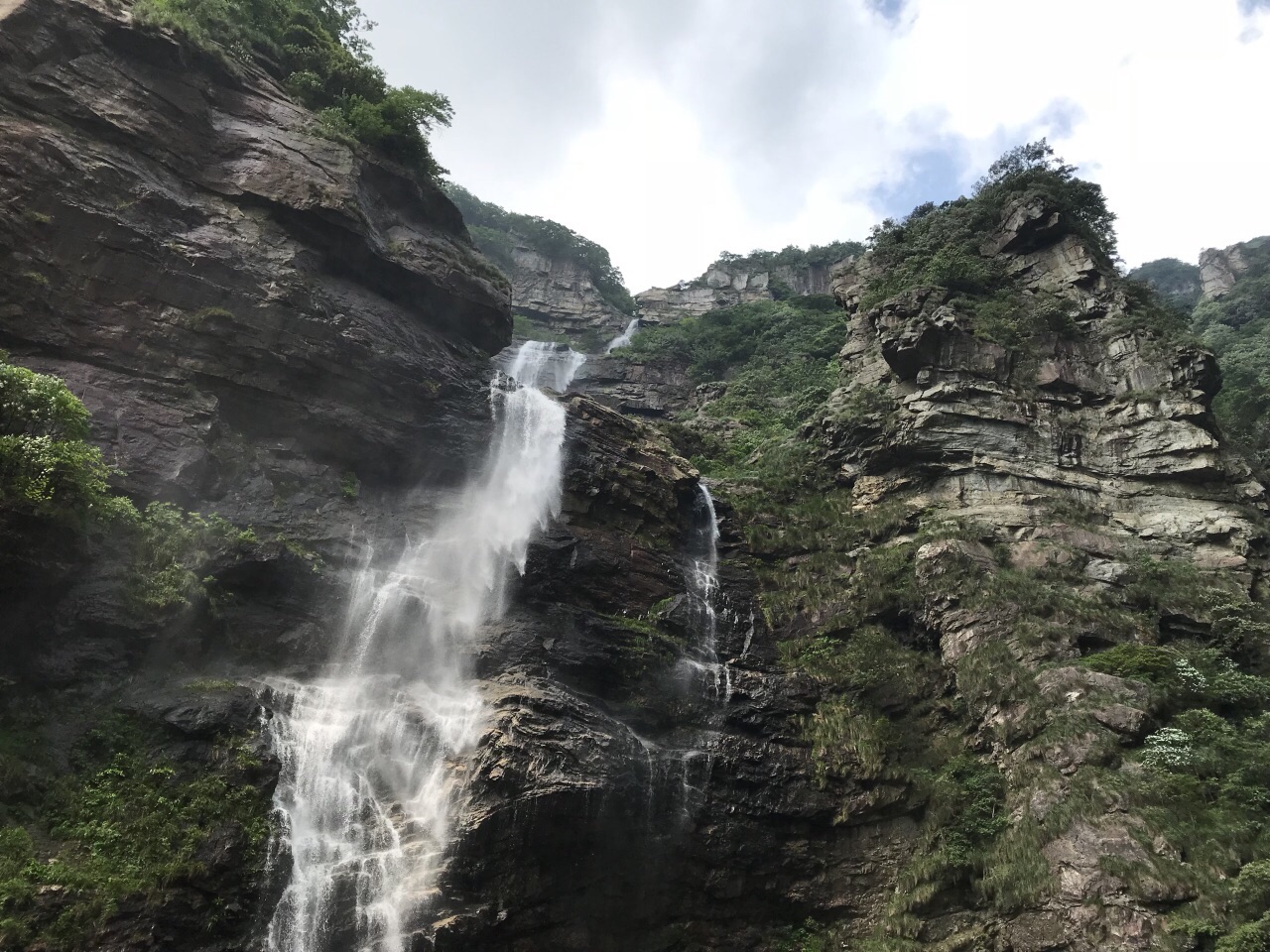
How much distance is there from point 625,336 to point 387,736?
48.8m

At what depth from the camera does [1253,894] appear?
11.6m

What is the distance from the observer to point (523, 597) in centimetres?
1953

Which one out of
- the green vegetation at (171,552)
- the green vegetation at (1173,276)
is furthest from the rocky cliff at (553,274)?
the green vegetation at (1173,276)

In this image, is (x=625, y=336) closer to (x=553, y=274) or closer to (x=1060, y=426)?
(x=553, y=274)

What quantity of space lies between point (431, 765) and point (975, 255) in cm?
2849

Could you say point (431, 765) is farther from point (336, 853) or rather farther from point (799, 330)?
point (799, 330)

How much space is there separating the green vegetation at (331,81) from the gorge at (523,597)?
1.87ft

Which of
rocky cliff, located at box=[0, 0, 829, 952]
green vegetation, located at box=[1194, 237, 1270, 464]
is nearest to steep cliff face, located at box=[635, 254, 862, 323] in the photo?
green vegetation, located at box=[1194, 237, 1270, 464]

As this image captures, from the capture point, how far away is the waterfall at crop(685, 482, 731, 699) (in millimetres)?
19011

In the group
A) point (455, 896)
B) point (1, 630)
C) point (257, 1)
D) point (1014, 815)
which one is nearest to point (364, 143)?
point (257, 1)

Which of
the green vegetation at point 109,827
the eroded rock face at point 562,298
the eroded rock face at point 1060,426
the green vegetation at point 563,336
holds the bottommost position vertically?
the green vegetation at point 109,827

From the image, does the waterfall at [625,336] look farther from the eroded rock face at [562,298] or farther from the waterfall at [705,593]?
the waterfall at [705,593]

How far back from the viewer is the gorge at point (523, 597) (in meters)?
13.0

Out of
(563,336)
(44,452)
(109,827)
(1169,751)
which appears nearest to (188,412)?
(44,452)
